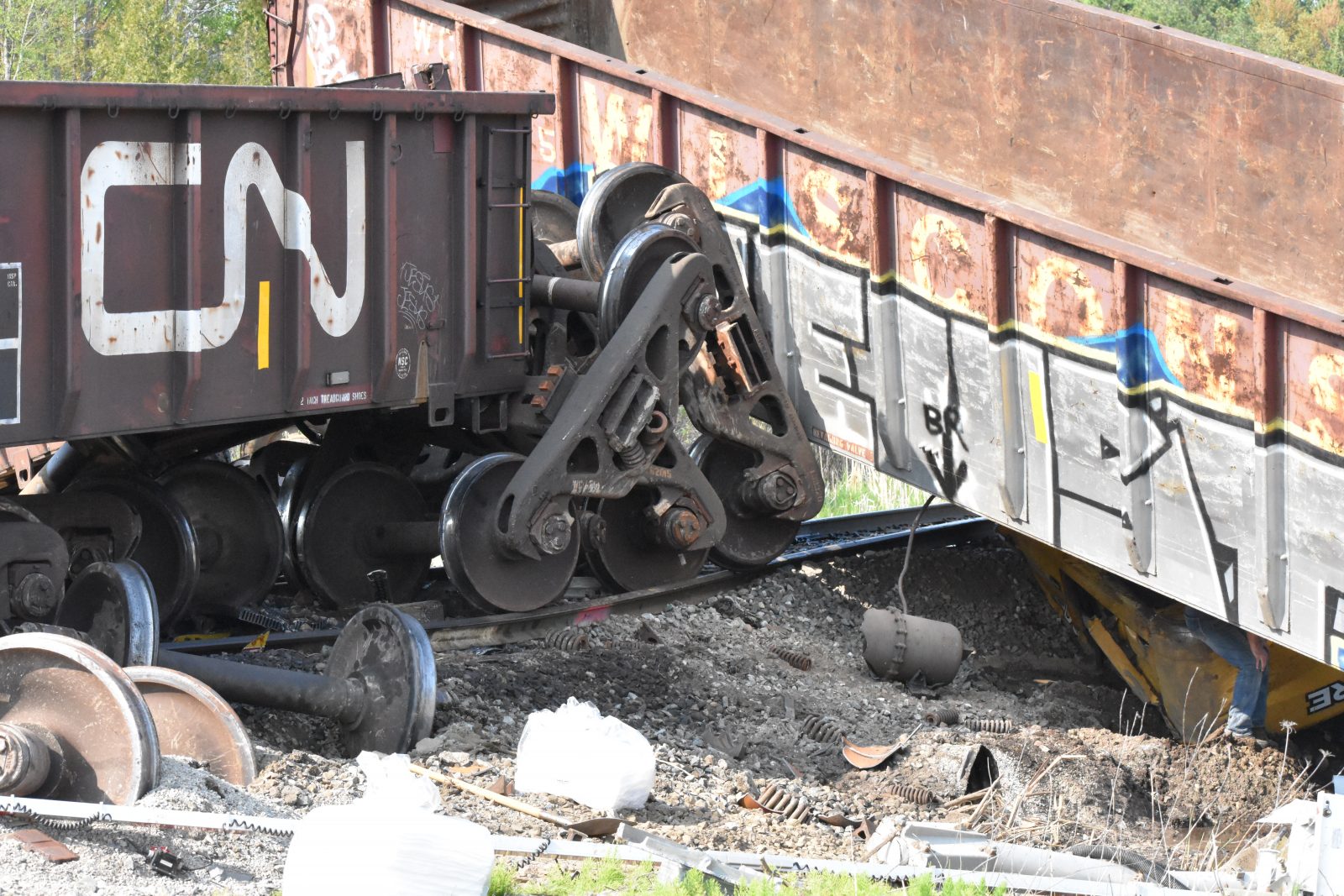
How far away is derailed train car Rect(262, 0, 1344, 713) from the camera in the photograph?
6.52 metres

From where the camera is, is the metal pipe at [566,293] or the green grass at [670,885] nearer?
the green grass at [670,885]

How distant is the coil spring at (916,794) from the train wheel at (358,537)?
8.80 feet

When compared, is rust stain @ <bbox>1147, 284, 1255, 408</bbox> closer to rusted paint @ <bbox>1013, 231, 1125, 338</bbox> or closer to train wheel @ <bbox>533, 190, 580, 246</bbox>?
rusted paint @ <bbox>1013, 231, 1125, 338</bbox>

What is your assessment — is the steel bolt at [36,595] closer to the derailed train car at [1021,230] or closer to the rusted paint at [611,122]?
the derailed train car at [1021,230]

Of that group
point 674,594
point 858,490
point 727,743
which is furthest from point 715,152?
point 858,490

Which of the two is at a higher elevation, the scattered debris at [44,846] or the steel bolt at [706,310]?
the steel bolt at [706,310]

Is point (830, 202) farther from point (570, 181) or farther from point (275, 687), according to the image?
point (275, 687)

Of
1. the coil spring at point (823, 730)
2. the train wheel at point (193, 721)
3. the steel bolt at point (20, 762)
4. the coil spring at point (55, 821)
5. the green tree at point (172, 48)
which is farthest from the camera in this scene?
the green tree at point (172, 48)

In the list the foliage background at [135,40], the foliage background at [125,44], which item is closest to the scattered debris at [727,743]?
the foliage background at [135,40]

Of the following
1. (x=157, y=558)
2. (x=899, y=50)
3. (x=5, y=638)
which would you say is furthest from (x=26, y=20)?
(x=5, y=638)

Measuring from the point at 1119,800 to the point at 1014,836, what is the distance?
1.11 meters

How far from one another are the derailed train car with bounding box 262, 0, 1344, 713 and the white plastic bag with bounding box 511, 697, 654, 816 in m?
2.78

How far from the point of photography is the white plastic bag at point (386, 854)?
3.81 meters

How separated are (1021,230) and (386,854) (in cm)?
467
